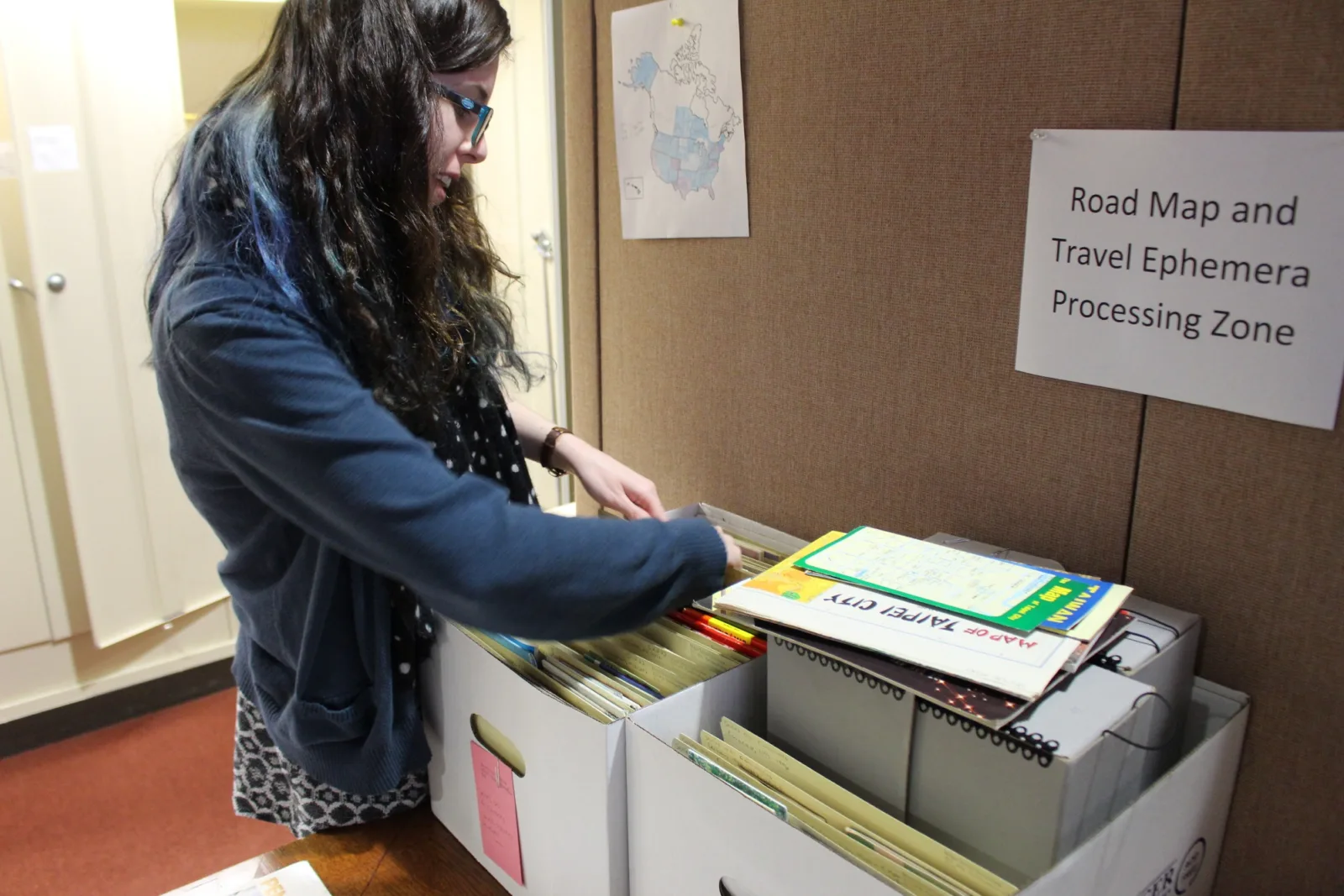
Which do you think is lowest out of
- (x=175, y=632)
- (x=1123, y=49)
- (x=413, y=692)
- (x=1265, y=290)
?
(x=175, y=632)

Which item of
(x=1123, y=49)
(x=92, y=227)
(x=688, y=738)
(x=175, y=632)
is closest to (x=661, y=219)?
(x=1123, y=49)

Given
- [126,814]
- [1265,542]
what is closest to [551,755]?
[1265,542]

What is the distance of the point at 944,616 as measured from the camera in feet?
2.18

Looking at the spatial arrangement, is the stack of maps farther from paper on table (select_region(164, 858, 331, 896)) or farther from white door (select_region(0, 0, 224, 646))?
white door (select_region(0, 0, 224, 646))

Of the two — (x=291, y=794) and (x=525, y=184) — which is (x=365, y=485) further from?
(x=525, y=184)

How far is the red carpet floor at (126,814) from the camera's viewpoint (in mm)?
2045

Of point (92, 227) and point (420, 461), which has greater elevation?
point (92, 227)

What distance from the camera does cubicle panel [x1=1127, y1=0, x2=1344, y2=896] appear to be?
64 centimetres

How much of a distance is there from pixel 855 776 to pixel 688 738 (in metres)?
0.13

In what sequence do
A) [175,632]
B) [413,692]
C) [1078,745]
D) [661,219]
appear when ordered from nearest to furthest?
[1078,745] < [413,692] < [661,219] < [175,632]

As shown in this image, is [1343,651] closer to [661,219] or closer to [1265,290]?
[1265,290]

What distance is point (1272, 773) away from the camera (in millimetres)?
727

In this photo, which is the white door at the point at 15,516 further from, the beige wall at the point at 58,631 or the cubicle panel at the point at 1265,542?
the cubicle panel at the point at 1265,542

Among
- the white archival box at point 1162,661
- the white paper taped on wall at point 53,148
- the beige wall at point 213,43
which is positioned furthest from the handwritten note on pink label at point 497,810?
the beige wall at point 213,43
